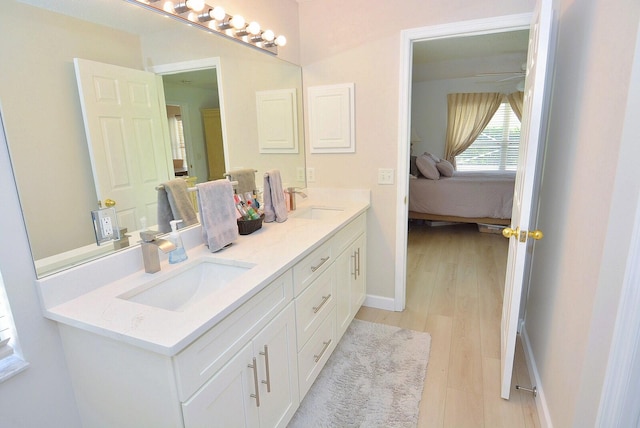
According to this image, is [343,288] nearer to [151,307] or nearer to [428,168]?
[151,307]

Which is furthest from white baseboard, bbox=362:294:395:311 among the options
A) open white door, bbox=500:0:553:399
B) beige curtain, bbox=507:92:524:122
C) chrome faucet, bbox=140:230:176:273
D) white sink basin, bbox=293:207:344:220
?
beige curtain, bbox=507:92:524:122

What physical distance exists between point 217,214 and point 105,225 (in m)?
0.45

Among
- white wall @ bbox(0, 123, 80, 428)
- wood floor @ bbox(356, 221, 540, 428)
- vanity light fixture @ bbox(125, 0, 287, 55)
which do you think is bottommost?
wood floor @ bbox(356, 221, 540, 428)

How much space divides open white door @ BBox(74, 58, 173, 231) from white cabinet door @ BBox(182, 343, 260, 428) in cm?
70

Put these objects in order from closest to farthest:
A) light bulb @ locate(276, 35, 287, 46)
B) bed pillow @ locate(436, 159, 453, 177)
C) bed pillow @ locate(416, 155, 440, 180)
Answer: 1. light bulb @ locate(276, 35, 287, 46)
2. bed pillow @ locate(416, 155, 440, 180)
3. bed pillow @ locate(436, 159, 453, 177)

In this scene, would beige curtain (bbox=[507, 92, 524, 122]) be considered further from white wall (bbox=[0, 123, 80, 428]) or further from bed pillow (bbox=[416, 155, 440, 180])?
white wall (bbox=[0, 123, 80, 428])

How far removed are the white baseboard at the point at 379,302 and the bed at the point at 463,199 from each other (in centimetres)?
244

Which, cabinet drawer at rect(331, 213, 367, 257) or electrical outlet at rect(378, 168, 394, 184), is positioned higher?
electrical outlet at rect(378, 168, 394, 184)

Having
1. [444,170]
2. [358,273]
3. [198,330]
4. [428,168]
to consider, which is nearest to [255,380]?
[198,330]

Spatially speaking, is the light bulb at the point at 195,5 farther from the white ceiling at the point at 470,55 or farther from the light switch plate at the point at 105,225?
the white ceiling at the point at 470,55

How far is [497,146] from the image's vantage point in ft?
20.7

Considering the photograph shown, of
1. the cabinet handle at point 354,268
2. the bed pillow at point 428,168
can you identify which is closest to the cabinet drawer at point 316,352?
the cabinet handle at point 354,268

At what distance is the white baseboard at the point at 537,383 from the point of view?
4.98 ft

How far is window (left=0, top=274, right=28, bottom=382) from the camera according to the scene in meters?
0.96
